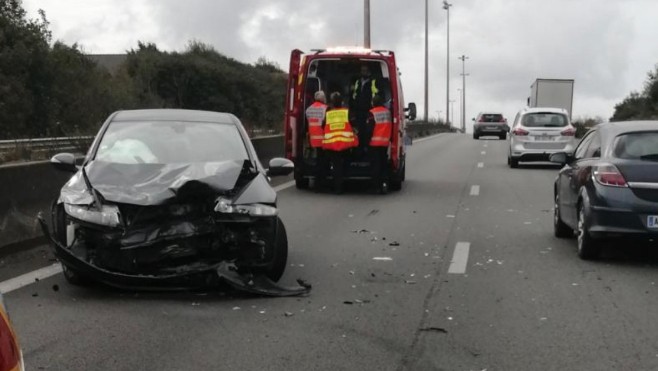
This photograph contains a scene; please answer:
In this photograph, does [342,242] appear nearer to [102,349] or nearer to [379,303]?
[379,303]

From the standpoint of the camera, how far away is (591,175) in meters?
8.68

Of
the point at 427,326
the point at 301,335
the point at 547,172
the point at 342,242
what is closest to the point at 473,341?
the point at 427,326

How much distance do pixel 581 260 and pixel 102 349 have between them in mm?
5334

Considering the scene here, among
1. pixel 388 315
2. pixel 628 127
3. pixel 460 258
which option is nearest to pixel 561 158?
pixel 628 127

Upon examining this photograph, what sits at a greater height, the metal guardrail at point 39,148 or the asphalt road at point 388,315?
the metal guardrail at point 39,148

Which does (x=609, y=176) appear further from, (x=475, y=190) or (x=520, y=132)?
(x=520, y=132)

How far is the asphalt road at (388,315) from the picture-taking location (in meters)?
5.29

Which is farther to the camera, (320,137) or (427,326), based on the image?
(320,137)

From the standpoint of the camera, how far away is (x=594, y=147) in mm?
9344

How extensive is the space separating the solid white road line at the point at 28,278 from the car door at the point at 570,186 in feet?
17.9

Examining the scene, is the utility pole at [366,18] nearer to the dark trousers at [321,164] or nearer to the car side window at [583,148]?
the dark trousers at [321,164]

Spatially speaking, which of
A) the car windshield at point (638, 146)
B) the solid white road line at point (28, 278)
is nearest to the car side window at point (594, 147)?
the car windshield at point (638, 146)

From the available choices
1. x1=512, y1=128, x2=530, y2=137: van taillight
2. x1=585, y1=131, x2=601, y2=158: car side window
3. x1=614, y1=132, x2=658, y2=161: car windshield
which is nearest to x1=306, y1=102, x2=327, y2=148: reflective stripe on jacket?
x1=585, y1=131, x2=601, y2=158: car side window

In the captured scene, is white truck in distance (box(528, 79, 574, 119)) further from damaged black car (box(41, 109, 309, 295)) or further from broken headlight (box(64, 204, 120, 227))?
broken headlight (box(64, 204, 120, 227))
